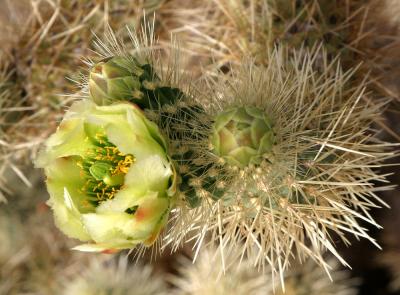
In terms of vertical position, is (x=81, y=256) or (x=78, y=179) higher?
(x=78, y=179)

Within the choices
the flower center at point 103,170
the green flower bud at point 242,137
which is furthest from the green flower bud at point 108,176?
the green flower bud at point 242,137

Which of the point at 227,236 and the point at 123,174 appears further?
the point at 227,236

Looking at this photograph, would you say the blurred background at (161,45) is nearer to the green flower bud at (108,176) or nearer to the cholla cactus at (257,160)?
the cholla cactus at (257,160)

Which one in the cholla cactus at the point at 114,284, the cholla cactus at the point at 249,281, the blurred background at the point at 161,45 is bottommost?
the cholla cactus at the point at 114,284

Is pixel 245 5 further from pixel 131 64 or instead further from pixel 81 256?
pixel 81 256

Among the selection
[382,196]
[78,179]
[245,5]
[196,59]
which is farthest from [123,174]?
[382,196]

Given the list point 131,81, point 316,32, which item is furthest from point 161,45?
point 131,81

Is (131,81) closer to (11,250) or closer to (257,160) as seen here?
(257,160)
